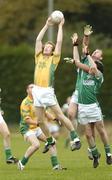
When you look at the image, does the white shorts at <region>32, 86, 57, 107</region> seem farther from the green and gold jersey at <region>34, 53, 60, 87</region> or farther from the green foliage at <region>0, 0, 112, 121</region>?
the green foliage at <region>0, 0, 112, 121</region>

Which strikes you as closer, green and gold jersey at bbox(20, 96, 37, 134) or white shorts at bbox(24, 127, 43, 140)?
white shorts at bbox(24, 127, 43, 140)

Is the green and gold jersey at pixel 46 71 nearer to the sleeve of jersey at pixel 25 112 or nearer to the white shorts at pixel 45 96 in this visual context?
the white shorts at pixel 45 96

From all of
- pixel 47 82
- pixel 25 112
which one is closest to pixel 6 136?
pixel 25 112

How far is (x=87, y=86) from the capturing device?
20.2 m

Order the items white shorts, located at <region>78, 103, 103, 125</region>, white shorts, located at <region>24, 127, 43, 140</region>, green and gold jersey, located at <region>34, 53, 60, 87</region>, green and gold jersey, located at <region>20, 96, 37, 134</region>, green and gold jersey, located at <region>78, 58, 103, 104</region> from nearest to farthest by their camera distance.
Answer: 1. green and gold jersey, located at <region>34, 53, 60, 87</region>
2. green and gold jersey, located at <region>78, 58, 103, 104</region>
3. white shorts, located at <region>78, 103, 103, 125</region>
4. white shorts, located at <region>24, 127, 43, 140</region>
5. green and gold jersey, located at <region>20, 96, 37, 134</region>

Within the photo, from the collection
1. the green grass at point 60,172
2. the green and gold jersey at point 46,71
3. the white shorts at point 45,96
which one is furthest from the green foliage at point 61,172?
the green and gold jersey at point 46,71

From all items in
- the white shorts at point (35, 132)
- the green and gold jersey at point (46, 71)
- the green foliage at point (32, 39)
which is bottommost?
the green foliage at point (32, 39)

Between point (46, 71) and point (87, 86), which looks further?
point (87, 86)

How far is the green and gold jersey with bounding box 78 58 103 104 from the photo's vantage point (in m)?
20.2

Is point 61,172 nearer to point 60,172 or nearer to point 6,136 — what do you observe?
point 60,172

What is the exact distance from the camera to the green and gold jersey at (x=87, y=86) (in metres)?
20.2

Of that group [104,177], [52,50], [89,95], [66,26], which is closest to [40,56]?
[52,50]

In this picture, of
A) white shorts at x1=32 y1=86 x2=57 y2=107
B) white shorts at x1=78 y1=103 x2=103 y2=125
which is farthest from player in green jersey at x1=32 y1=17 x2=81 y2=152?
white shorts at x1=78 y1=103 x2=103 y2=125

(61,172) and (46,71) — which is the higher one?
(46,71)
